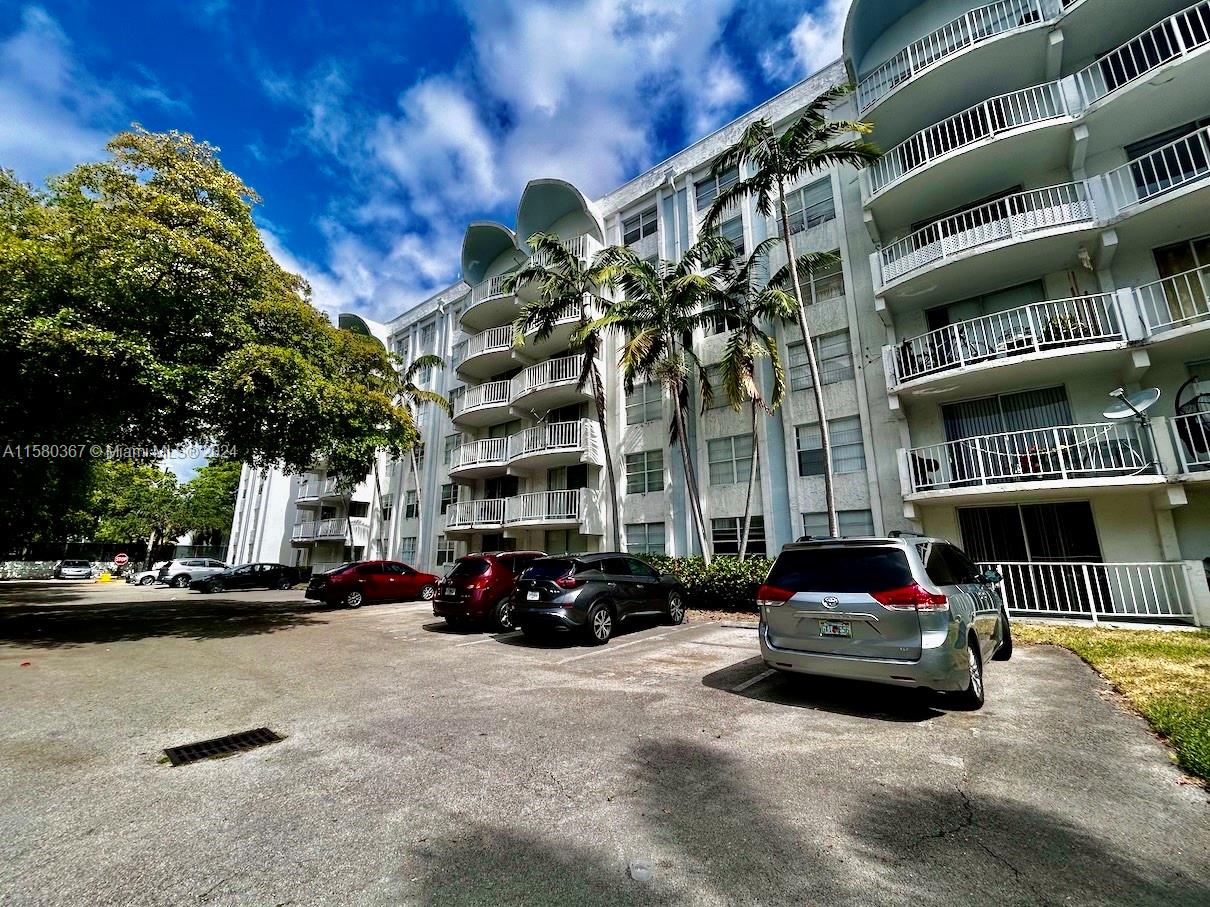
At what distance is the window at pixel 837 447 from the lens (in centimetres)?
1512

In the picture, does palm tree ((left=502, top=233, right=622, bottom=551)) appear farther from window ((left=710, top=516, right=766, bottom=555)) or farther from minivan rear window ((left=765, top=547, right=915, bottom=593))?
minivan rear window ((left=765, top=547, right=915, bottom=593))

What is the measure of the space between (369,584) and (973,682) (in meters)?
19.0

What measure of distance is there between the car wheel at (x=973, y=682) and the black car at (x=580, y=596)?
19.7 feet

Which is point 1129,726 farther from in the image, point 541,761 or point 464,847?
point 464,847

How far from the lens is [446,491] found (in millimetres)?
27547

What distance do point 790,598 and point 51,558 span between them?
67.7 metres

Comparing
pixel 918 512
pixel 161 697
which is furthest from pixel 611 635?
pixel 918 512

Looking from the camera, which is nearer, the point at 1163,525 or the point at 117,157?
the point at 1163,525

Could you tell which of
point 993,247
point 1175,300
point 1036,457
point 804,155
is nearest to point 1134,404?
point 1036,457

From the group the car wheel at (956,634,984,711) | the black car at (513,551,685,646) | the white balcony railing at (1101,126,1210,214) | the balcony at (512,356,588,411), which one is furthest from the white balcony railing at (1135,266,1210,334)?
the balcony at (512,356,588,411)

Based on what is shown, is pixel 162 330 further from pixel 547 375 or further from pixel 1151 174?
pixel 1151 174

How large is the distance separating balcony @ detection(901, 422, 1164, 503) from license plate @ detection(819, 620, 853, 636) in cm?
872

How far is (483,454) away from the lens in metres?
23.2

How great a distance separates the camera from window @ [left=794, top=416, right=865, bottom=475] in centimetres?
1512
